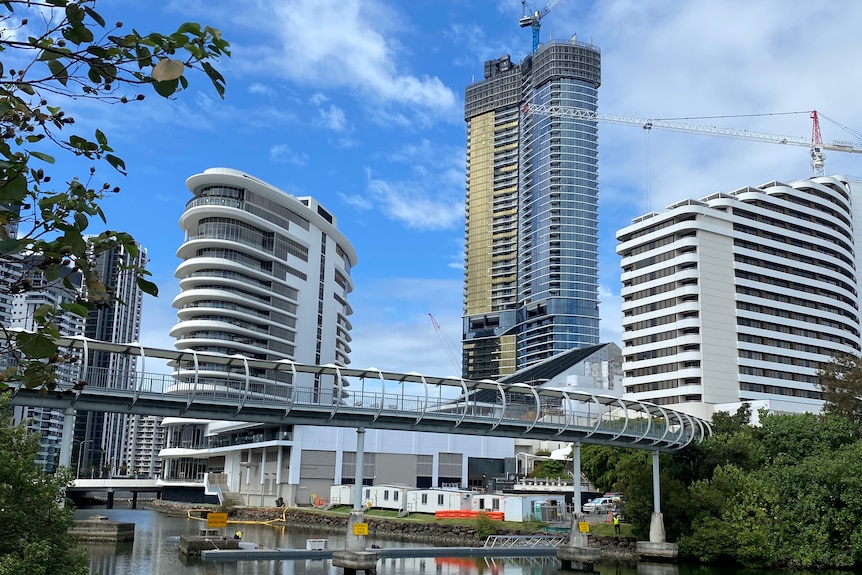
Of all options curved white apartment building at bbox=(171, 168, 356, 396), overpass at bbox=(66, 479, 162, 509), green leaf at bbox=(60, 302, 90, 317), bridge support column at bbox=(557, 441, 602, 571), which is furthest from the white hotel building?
green leaf at bbox=(60, 302, 90, 317)

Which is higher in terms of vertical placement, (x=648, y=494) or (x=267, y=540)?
(x=648, y=494)

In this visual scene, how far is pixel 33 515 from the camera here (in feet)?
71.3

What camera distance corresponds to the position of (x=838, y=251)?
137 meters

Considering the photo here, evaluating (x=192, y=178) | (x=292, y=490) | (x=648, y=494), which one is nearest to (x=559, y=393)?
(x=648, y=494)

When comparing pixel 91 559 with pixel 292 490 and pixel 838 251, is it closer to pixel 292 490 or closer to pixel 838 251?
pixel 292 490

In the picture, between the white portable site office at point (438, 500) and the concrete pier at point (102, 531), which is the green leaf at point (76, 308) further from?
the white portable site office at point (438, 500)

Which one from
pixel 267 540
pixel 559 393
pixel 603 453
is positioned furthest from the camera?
pixel 603 453

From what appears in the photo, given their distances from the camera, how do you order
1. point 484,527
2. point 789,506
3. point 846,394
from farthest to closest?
point 846,394 < point 484,527 < point 789,506

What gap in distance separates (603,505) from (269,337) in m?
68.4

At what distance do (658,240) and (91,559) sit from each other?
327ft

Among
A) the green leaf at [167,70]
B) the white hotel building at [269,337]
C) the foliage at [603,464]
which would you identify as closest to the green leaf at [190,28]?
the green leaf at [167,70]

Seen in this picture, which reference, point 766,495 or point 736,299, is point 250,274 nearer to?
point 736,299

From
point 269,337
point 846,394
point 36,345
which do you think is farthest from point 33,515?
point 269,337

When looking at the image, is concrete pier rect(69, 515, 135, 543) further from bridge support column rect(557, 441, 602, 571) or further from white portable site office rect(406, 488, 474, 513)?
bridge support column rect(557, 441, 602, 571)
